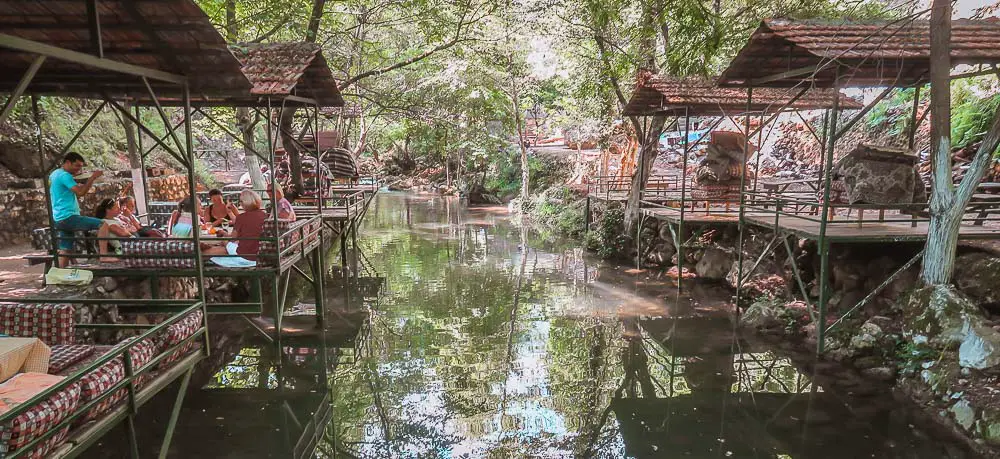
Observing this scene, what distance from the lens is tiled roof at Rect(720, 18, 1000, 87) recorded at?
7.91 meters

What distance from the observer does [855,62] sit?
27.1 feet

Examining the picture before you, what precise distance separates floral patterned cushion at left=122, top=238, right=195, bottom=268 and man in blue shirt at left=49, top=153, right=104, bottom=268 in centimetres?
65

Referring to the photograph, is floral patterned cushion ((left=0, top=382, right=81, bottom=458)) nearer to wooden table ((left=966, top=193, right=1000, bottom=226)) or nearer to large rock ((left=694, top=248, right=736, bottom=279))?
wooden table ((left=966, top=193, right=1000, bottom=226))

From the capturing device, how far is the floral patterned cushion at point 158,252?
7.99 meters

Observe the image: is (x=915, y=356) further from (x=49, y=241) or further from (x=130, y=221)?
(x=49, y=241)

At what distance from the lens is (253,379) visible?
331 inches

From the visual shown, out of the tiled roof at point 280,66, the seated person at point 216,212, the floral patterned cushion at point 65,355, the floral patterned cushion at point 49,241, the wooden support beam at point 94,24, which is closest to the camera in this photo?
the floral patterned cushion at point 65,355

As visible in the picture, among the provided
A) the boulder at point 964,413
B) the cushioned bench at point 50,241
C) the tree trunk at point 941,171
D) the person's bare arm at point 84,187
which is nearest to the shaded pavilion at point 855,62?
the tree trunk at point 941,171

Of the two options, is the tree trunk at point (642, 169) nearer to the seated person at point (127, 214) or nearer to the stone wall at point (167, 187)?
the seated person at point (127, 214)

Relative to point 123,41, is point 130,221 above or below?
below

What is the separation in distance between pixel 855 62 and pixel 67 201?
37.3 feet

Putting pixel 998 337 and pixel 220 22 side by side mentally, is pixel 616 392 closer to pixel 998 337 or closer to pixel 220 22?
pixel 998 337

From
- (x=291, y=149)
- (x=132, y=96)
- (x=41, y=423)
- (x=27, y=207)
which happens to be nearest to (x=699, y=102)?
(x=291, y=149)

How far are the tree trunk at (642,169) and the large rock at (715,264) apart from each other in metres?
2.73
